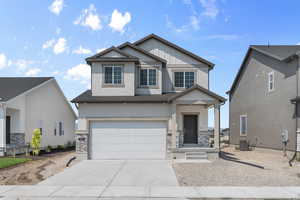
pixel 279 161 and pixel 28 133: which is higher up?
pixel 28 133

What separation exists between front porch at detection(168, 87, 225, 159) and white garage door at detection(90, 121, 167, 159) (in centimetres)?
82

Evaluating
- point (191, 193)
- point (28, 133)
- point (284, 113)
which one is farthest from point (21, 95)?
point (284, 113)

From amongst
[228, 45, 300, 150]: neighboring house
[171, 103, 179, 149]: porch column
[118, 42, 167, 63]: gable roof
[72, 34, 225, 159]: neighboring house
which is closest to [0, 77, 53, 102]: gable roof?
[72, 34, 225, 159]: neighboring house

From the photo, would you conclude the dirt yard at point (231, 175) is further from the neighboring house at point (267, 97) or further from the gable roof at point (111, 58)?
the gable roof at point (111, 58)

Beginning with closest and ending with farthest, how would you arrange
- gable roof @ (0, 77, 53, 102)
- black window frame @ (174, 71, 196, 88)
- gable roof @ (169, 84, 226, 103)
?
1. gable roof @ (169, 84, 226, 103)
2. black window frame @ (174, 71, 196, 88)
3. gable roof @ (0, 77, 53, 102)

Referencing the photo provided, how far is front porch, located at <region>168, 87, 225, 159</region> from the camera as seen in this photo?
12.9 meters

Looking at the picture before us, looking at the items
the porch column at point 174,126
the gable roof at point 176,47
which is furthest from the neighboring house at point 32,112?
the porch column at point 174,126

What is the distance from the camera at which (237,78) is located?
72.3 ft

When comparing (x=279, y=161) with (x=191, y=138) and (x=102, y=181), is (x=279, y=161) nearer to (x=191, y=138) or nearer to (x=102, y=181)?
(x=191, y=138)

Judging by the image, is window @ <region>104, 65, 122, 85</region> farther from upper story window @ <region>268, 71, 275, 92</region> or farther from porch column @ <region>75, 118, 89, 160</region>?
upper story window @ <region>268, 71, 275, 92</region>

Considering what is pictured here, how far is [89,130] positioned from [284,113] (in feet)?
43.3

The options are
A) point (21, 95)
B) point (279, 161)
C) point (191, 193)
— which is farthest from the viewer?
point (21, 95)

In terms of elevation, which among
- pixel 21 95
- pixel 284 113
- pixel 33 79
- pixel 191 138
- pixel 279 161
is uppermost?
pixel 33 79

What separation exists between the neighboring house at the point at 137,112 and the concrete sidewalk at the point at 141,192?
562cm
